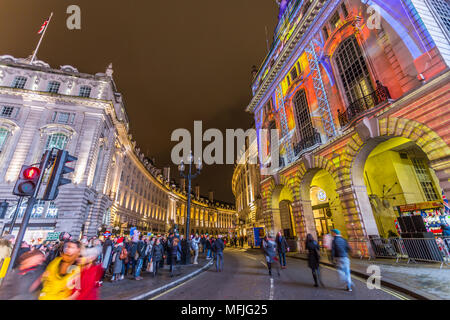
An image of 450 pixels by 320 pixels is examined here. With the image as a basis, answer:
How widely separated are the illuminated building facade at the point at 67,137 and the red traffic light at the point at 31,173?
2153cm

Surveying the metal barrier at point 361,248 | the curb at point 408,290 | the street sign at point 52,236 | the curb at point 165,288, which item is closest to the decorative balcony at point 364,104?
the metal barrier at point 361,248

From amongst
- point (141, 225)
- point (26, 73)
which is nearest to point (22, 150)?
point (26, 73)

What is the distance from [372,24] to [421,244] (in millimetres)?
13425

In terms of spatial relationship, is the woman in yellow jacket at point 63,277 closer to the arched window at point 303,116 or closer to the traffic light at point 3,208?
the arched window at point 303,116

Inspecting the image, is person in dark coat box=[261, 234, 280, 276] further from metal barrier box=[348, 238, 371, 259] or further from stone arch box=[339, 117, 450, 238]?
stone arch box=[339, 117, 450, 238]

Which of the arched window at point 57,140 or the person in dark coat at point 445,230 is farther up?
the arched window at point 57,140

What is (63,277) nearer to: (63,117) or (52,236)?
(52,236)

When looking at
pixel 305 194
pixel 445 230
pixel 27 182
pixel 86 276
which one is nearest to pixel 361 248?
pixel 445 230

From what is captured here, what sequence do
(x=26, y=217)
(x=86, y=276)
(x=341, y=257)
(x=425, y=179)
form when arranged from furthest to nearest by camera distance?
(x=425, y=179), (x=341, y=257), (x=26, y=217), (x=86, y=276)

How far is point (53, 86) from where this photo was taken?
27.9 meters

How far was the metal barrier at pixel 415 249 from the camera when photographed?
8.73 meters

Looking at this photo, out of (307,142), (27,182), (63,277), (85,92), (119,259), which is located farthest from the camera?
(85,92)

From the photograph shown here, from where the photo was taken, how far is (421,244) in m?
9.37

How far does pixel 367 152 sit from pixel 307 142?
16.7 ft
